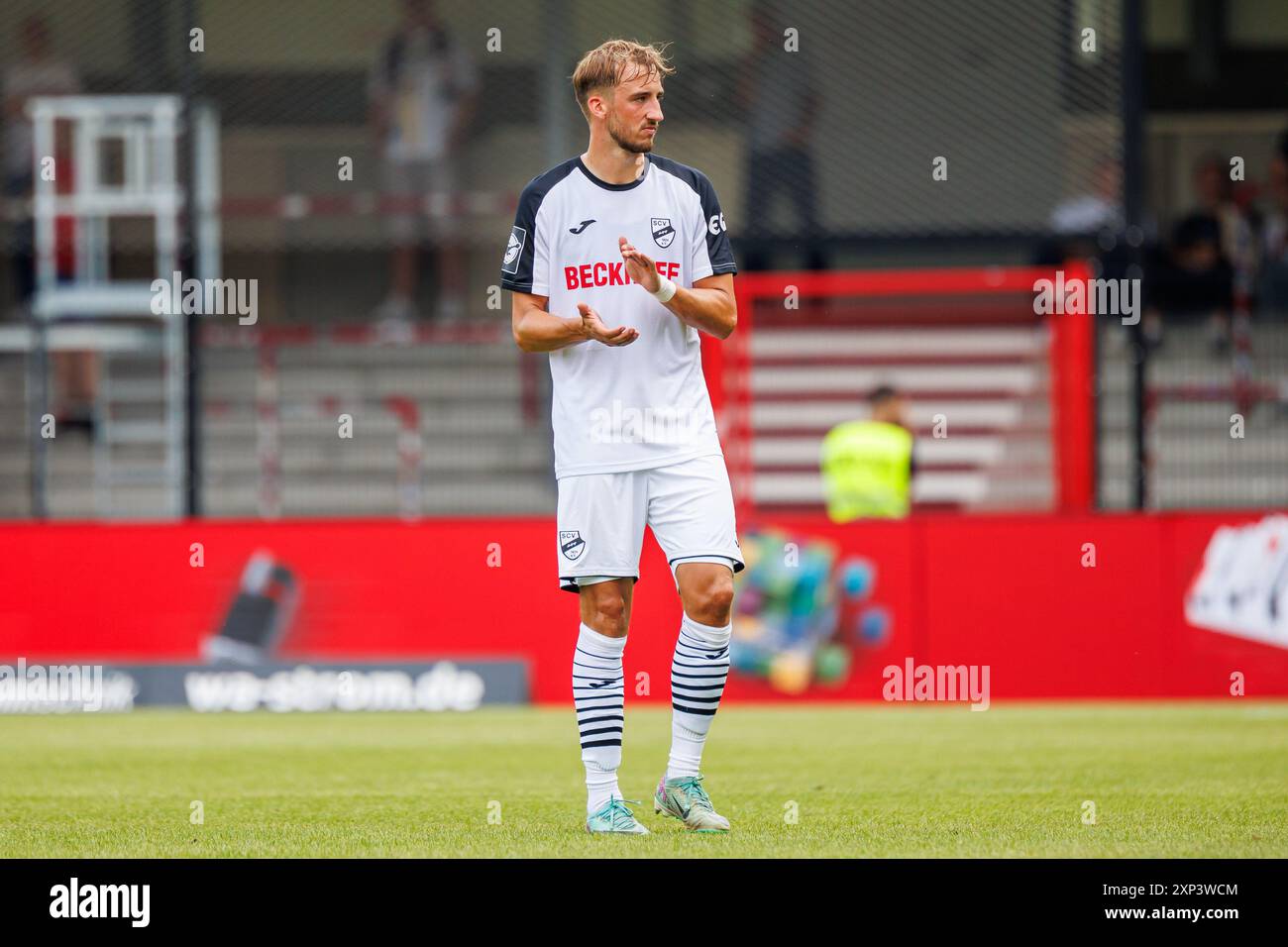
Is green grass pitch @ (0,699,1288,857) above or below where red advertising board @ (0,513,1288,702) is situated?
below

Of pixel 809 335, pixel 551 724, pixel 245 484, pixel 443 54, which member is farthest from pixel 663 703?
pixel 443 54

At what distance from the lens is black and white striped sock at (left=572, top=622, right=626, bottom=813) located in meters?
6.95

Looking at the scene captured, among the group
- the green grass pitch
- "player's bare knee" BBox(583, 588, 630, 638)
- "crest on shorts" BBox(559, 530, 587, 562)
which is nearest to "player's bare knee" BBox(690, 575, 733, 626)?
"player's bare knee" BBox(583, 588, 630, 638)

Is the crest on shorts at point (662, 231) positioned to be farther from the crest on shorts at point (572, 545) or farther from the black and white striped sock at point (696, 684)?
the black and white striped sock at point (696, 684)

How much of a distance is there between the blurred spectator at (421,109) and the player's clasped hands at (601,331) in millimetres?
10618

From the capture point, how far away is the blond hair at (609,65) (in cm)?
686

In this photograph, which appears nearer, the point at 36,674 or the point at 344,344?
the point at 36,674

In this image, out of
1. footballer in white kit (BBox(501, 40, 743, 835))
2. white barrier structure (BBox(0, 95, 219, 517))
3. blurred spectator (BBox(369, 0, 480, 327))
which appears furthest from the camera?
blurred spectator (BBox(369, 0, 480, 327))

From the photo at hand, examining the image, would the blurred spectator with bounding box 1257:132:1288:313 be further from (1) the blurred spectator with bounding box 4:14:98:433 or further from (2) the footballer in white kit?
(2) the footballer in white kit

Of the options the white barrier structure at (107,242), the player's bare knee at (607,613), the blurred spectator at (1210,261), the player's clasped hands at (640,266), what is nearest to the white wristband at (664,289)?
the player's clasped hands at (640,266)

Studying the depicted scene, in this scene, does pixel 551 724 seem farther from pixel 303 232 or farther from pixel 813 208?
pixel 303 232

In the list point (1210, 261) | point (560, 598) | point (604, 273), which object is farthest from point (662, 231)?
point (1210, 261)
